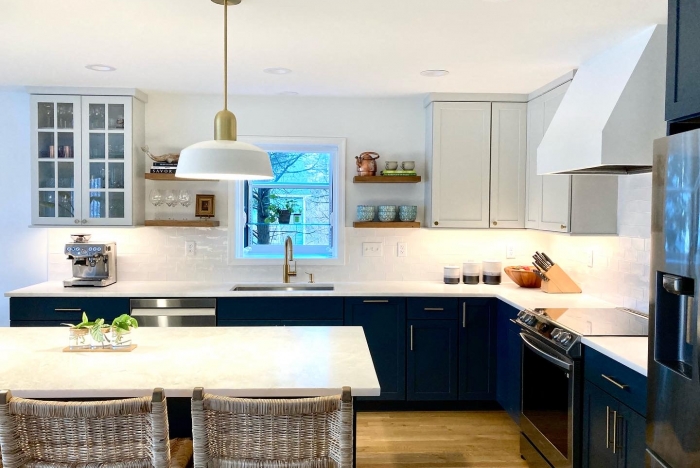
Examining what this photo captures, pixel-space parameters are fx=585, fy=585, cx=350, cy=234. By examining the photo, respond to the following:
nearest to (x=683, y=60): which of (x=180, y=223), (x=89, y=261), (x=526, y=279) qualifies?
(x=526, y=279)

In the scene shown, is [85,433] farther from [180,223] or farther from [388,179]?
[388,179]

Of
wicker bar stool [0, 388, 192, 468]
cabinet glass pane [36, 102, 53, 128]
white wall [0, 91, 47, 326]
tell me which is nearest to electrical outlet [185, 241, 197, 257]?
white wall [0, 91, 47, 326]

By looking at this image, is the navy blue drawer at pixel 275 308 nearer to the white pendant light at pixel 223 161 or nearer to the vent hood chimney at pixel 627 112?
the vent hood chimney at pixel 627 112

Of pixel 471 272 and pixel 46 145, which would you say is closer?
pixel 46 145

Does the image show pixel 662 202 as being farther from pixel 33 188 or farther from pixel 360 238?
pixel 33 188

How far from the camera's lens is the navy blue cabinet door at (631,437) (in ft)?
7.41

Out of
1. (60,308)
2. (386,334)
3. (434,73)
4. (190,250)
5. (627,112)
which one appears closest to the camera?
(627,112)

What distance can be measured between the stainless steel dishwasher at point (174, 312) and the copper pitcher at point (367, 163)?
4.97 ft

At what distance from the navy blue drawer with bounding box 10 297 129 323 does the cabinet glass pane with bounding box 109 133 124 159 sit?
108cm

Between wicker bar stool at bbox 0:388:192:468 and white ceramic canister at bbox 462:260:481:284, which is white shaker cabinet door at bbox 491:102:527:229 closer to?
white ceramic canister at bbox 462:260:481:284

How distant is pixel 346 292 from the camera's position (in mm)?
4156

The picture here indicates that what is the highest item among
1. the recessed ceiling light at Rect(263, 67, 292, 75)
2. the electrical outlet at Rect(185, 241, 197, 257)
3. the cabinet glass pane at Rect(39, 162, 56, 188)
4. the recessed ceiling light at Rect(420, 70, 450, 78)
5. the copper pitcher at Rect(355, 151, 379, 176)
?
the recessed ceiling light at Rect(420, 70, 450, 78)

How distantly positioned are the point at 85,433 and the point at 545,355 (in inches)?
87.3

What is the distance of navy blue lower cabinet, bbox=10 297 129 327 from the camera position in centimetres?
405
